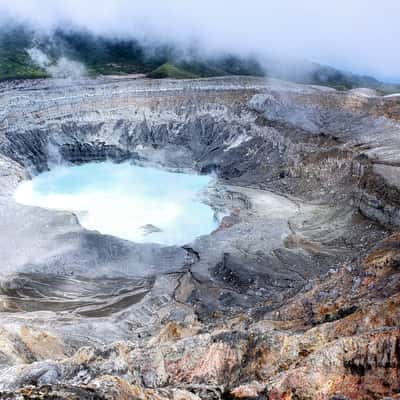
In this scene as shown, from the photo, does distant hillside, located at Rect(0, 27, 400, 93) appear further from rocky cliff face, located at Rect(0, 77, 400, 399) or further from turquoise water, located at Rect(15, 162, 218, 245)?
turquoise water, located at Rect(15, 162, 218, 245)

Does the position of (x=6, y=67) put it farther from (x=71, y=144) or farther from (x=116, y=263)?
(x=116, y=263)

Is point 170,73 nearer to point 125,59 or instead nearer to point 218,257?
point 125,59

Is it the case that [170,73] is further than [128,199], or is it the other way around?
[170,73]

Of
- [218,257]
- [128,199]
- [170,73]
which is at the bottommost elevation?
[128,199]

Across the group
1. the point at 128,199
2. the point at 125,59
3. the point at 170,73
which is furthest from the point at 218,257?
the point at 125,59

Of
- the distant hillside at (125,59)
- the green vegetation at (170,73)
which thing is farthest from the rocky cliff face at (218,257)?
the distant hillside at (125,59)

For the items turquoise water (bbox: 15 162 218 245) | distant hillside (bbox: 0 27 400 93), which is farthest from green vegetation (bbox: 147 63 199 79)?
turquoise water (bbox: 15 162 218 245)

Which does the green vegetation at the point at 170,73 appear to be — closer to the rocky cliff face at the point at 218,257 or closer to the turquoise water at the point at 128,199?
the rocky cliff face at the point at 218,257
